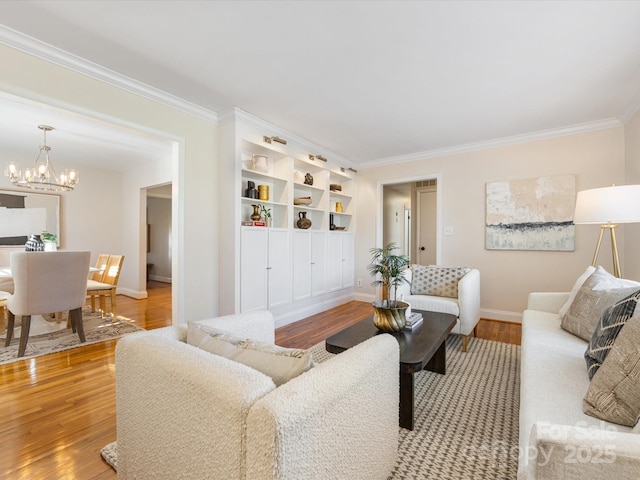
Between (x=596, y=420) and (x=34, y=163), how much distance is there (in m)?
6.86

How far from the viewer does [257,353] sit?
1033 mm

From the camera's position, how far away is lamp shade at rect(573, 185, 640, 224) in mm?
2139

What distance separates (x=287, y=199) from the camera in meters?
3.93

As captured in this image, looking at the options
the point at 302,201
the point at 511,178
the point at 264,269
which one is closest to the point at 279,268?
the point at 264,269

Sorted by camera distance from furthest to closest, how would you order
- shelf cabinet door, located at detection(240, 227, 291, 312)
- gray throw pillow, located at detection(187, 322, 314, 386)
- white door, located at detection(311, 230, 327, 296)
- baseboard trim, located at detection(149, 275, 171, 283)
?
baseboard trim, located at detection(149, 275, 171, 283) → white door, located at detection(311, 230, 327, 296) → shelf cabinet door, located at detection(240, 227, 291, 312) → gray throw pillow, located at detection(187, 322, 314, 386)

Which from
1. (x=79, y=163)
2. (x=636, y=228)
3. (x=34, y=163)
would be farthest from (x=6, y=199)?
(x=636, y=228)

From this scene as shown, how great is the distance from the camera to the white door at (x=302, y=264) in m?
4.04

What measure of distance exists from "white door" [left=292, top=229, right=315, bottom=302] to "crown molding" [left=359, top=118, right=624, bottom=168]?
1.95 m

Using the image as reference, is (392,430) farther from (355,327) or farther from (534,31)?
(534,31)

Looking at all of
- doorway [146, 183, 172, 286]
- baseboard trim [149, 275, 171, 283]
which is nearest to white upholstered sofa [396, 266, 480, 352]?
baseboard trim [149, 275, 171, 283]

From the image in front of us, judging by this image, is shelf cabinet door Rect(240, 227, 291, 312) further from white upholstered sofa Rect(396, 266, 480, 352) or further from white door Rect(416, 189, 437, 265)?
white door Rect(416, 189, 437, 265)

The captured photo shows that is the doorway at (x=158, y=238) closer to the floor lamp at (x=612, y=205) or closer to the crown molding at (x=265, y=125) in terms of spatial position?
the crown molding at (x=265, y=125)

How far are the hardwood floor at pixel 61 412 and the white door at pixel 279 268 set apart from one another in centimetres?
52

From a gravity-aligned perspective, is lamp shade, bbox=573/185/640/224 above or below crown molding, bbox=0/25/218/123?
below
